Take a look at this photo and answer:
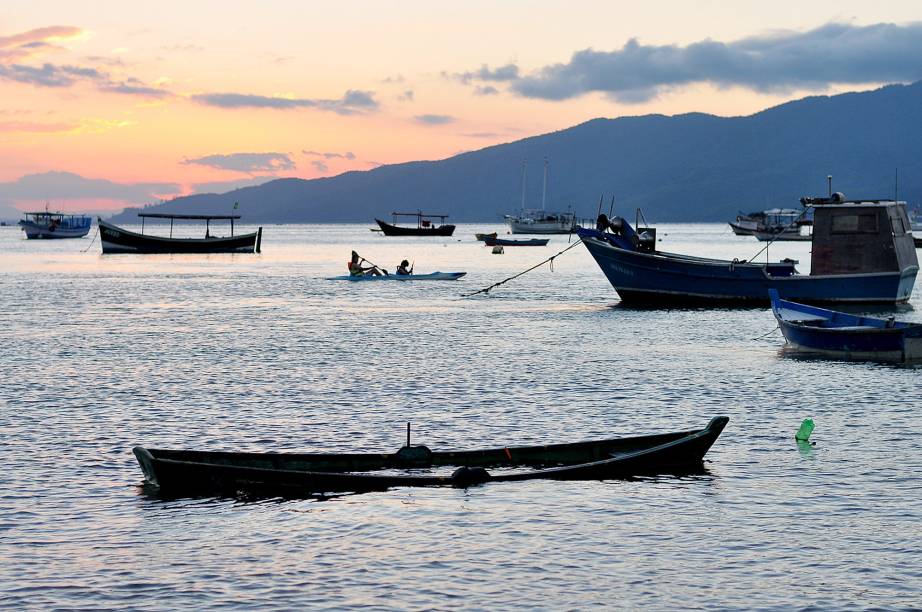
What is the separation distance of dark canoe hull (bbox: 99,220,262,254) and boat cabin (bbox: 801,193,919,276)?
9022 cm

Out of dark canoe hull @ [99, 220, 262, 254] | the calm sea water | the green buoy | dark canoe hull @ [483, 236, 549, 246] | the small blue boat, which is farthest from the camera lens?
dark canoe hull @ [483, 236, 549, 246]

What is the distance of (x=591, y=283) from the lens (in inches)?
3406

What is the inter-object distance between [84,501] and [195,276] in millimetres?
81008

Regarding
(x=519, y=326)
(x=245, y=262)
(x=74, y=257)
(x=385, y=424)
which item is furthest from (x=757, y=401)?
(x=74, y=257)

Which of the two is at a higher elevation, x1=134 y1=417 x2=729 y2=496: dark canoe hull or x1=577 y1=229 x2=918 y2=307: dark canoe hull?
x1=577 y1=229 x2=918 y2=307: dark canoe hull

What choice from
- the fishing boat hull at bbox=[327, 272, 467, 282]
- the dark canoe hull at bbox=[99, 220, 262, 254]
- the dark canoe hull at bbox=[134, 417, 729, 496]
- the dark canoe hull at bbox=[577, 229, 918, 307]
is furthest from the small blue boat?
the dark canoe hull at bbox=[99, 220, 262, 254]

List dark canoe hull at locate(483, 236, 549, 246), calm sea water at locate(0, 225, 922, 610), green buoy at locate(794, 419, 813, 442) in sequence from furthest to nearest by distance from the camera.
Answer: dark canoe hull at locate(483, 236, 549, 246)
green buoy at locate(794, 419, 813, 442)
calm sea water at locate(0, 225, 922, 610)

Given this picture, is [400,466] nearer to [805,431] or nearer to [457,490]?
[457,490]

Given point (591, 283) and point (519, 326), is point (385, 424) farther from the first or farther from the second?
point (591, 283)

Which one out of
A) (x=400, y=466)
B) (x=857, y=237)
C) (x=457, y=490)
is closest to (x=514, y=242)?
(x=857, y=237)

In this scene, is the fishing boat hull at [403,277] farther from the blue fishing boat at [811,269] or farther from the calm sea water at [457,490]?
the calm sea water at [457,490]

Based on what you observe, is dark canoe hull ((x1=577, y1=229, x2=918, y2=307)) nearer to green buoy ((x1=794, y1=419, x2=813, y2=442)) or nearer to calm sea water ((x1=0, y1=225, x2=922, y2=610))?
calm sea water ((x1=0, y1=225, x2=922, y2=610))

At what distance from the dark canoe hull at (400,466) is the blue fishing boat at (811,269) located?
1370 inches

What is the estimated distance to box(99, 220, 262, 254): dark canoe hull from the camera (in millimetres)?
136375
